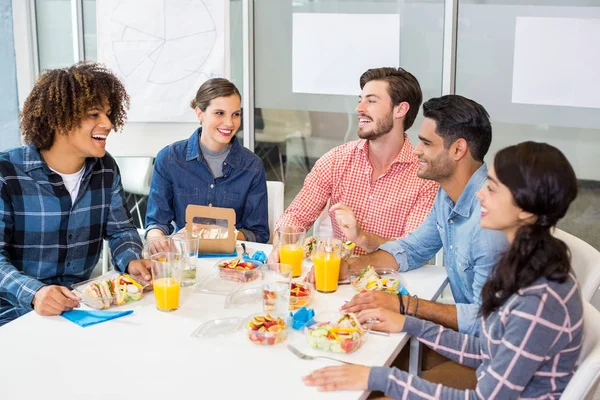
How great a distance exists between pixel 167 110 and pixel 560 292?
291cm

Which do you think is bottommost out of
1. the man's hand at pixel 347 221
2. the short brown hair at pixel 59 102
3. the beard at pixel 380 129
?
the man's hand at pixel 347 221

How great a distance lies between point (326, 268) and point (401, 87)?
117 centimetres

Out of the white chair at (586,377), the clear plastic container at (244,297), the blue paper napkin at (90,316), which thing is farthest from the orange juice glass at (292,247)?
the white chair at (586,377)

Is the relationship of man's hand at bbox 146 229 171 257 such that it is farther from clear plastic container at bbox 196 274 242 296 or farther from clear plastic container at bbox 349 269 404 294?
clear plastic container at bbox 349 269 404 294

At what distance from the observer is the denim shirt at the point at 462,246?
1.86 metres

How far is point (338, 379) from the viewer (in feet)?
4.57

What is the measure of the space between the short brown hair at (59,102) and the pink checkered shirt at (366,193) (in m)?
0.89

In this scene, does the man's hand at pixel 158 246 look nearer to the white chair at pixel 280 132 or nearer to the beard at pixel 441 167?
the beard at pixel 441 167

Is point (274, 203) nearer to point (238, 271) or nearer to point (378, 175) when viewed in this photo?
point (378, 175)

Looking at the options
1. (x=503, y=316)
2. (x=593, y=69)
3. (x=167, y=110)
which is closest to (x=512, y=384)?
(x=503, y=316)

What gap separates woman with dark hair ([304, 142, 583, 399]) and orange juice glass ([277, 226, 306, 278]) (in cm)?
70

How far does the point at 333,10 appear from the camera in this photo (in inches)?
138

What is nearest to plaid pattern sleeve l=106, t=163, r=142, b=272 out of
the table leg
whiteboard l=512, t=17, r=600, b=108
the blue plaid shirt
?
the blue plaid shirt

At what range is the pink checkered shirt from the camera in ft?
8.78
